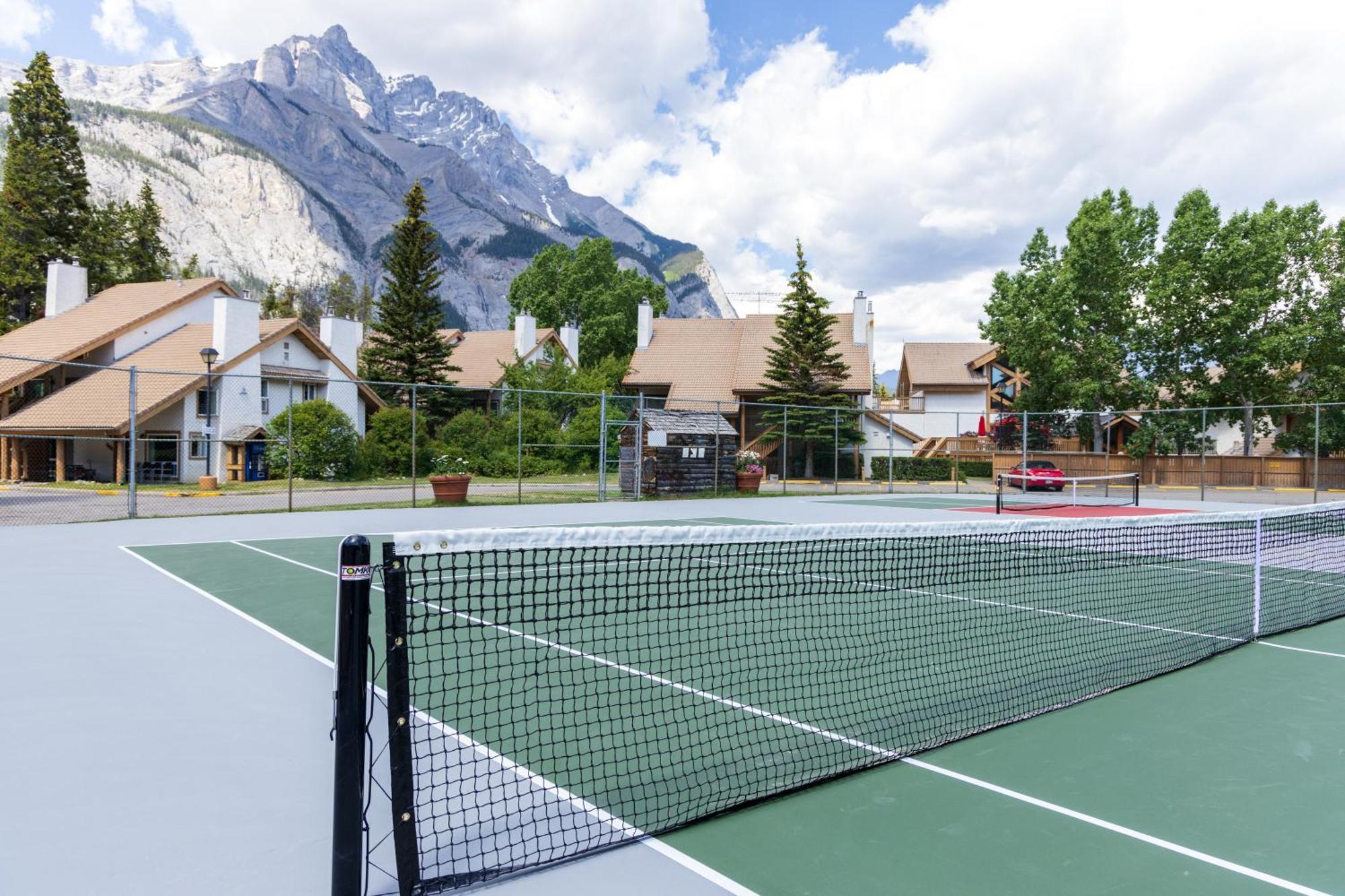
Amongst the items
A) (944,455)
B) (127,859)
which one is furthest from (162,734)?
(944,455)

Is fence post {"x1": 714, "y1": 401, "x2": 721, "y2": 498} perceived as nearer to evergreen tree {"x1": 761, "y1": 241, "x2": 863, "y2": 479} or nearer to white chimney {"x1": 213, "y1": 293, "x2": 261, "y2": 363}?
evergreen tree {"x1": 761, "y1": 241, "x2": 863, "y2": 479}

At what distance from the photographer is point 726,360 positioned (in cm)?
4125

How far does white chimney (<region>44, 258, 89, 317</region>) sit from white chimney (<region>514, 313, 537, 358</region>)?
815 inches

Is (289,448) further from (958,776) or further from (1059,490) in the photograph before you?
(1059,490)

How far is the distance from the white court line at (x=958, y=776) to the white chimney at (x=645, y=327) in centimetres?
3636

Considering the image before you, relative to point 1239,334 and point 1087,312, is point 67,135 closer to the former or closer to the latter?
point 1087,312

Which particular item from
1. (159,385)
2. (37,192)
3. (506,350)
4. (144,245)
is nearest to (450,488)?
(159,385)

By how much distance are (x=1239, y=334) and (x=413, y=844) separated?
42600 mm

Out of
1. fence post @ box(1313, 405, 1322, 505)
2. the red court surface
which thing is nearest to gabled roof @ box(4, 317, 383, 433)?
the red court surface

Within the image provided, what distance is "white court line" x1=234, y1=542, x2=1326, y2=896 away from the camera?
9.87 ft

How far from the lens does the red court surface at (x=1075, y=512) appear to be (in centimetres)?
1698

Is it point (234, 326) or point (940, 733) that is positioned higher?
point (234, 326)

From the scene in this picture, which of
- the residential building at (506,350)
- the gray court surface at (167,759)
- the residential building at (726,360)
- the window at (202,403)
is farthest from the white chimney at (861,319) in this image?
the gray court surface at (167,759)

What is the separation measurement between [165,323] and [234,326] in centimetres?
536
